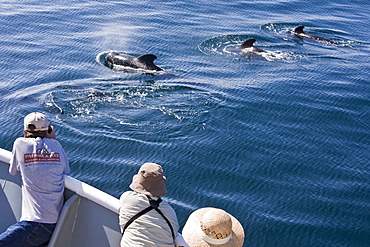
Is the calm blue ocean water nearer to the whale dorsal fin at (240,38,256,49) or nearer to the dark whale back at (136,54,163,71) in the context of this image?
the whale dorsal fin at (240,38,256,49)

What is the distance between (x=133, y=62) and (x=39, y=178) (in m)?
13.4

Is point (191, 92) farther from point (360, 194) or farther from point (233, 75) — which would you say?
point (360, 194)

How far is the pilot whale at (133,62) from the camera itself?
1912cm

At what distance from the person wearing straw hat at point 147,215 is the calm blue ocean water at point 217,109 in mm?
4916

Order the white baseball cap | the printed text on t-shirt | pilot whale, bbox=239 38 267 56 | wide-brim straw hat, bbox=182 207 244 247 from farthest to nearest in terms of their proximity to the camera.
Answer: pilot whale, bbox=239 38 267 56
the white baseball cap
the printed text on t-shirt
wide-brim straw hat, bbox=182 207 244 247

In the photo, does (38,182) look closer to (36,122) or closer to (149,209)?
(36,122)

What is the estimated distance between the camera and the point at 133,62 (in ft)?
64.1

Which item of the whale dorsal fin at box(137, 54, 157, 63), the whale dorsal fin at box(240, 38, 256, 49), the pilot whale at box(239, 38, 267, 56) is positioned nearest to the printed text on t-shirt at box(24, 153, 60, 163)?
the whale dorsal fin at box(137, 54, 157, 63)

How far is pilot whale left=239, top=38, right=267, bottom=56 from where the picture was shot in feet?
70.5

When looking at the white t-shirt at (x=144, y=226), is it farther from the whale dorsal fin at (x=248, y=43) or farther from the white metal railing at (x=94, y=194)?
the whale dorsal fin at (x=248, y=43)

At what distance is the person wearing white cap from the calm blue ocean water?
4.65 m

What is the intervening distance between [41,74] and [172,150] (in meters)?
7.83

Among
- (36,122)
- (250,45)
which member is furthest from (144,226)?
(250,45)

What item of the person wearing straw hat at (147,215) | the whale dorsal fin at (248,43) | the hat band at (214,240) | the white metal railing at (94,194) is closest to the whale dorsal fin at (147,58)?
the whale dorsal fin at (248,43)
